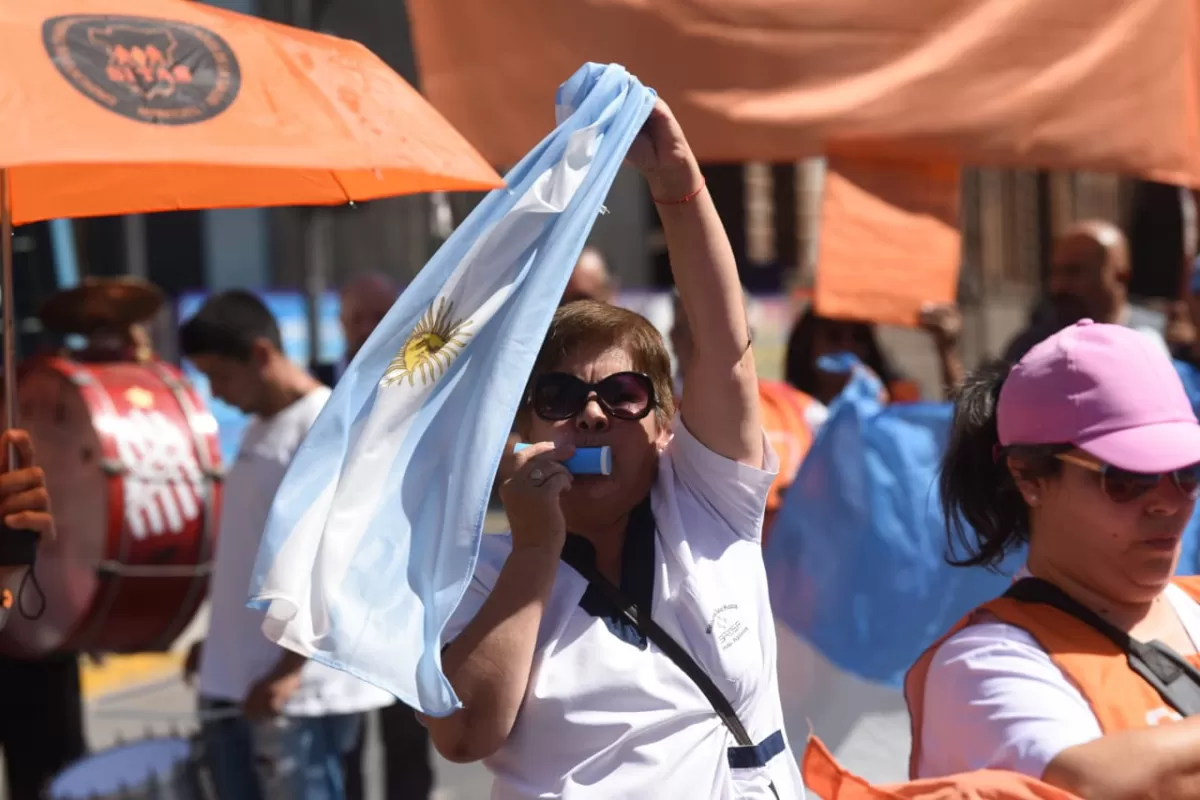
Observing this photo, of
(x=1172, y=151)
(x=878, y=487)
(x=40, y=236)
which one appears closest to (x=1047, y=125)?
(x=1172, y=151)

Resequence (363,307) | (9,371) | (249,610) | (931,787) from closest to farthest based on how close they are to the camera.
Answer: (931,787) → (9,371) → (249,610) → (363,307)

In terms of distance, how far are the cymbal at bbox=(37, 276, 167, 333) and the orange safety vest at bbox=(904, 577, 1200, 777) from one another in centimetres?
495

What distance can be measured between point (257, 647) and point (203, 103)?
7.13 feet

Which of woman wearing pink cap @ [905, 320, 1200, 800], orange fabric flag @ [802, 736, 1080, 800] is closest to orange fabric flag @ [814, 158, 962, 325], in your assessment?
woman wearing pink cap @ [905, 320, 1200, 800]

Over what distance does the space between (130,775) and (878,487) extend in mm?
2134

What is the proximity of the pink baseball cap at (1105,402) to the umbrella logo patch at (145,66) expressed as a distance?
1.51 metres

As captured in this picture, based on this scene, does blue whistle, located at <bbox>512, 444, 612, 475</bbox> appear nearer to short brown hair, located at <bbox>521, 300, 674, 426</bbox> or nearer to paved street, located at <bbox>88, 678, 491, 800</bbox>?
short brown hair, located at <bbox>521, 300, 674, 426</bbox>

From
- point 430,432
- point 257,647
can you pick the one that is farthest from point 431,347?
point 257,647

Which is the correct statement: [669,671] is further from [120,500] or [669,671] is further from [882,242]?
[120,500]

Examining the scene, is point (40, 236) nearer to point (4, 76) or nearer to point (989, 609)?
point (4, 76)

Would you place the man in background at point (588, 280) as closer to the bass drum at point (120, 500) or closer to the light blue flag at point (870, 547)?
the light blue flag at point (870, 547)

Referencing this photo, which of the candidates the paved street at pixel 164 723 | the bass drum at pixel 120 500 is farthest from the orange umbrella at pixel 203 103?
the paved street at pixel 164 723

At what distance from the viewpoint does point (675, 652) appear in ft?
8.09

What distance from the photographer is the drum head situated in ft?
14.1
